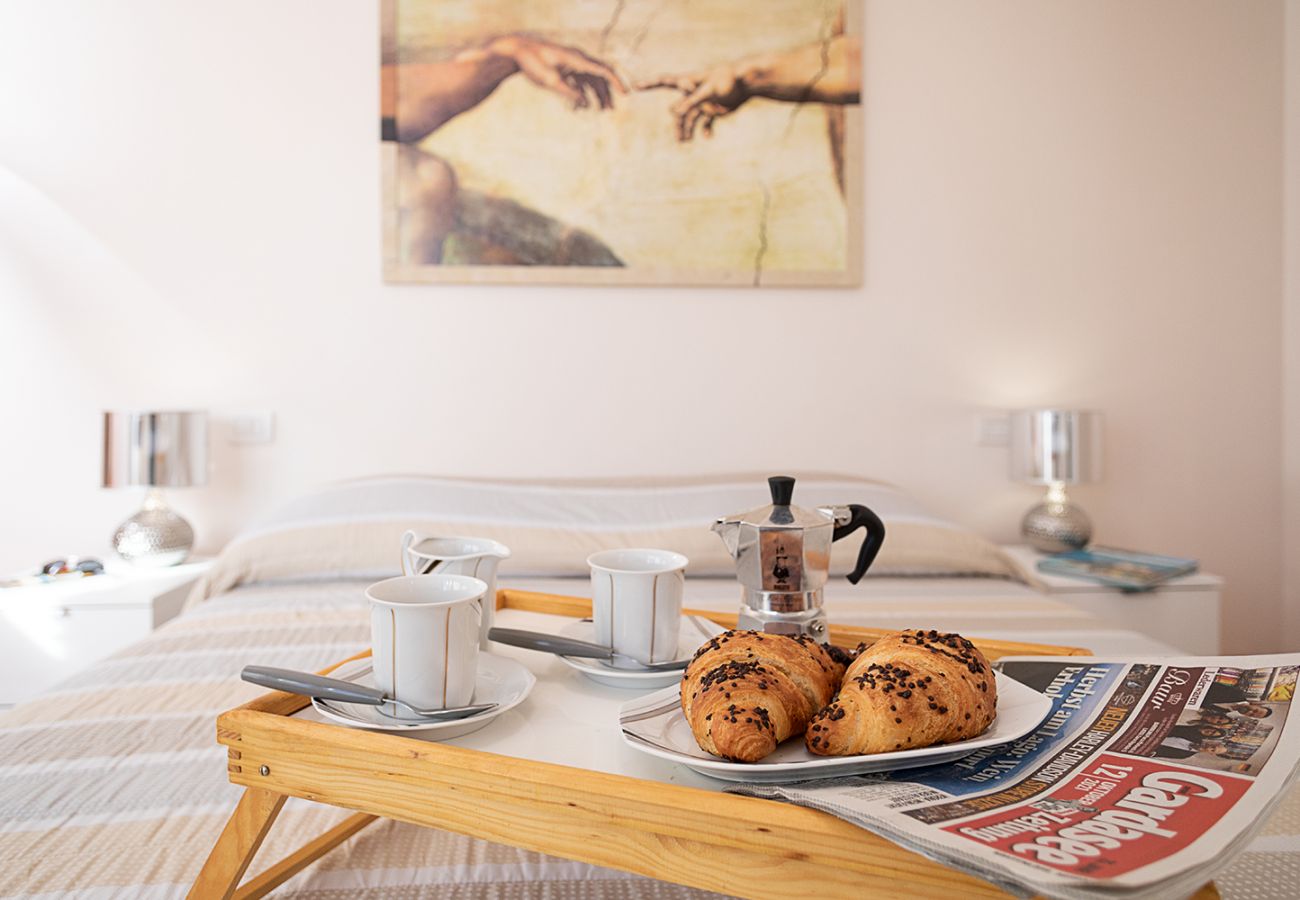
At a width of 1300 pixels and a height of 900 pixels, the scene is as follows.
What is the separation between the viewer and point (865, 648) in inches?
27.7

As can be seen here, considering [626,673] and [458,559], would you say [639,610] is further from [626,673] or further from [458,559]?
[458,559]

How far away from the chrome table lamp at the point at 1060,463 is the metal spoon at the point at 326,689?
209 cm

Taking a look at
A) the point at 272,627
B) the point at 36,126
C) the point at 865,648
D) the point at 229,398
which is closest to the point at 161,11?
the point at 36,126

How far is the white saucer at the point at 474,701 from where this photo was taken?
65 centimetres

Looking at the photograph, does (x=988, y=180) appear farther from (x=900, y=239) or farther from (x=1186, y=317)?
(x=1186, y=317)

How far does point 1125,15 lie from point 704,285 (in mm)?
1557

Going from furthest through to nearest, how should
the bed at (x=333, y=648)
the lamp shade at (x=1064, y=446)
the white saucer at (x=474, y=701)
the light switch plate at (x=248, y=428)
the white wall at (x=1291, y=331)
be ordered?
1. the white wall at (x=1291, y=331)
2. the light switch plate at (x=248, y=428)
3. the lamp shade at (x=1064, y=446)
4. the bed at (x=333, y=648)
5. the white saucer at (x=474, y=701)

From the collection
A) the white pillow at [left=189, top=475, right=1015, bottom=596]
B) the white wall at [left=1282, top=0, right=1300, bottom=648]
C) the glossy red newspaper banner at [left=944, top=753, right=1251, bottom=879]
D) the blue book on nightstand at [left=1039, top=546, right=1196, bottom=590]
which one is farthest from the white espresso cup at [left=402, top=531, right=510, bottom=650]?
the white wall at [left=1282, top=0, right=1300, bottom=648]

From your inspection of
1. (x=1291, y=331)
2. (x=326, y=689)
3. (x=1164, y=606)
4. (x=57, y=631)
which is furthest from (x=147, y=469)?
(x=1291, y=331)

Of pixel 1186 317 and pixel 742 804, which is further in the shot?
pixel 1186 317

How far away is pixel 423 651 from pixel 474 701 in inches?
2.9

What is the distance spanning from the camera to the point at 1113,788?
1.68 feet

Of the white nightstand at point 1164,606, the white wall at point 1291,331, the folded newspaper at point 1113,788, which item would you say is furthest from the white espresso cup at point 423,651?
the white wall at point 1291,331

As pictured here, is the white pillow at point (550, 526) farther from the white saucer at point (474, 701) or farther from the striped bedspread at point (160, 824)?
the white saucer at point (474, 701)
